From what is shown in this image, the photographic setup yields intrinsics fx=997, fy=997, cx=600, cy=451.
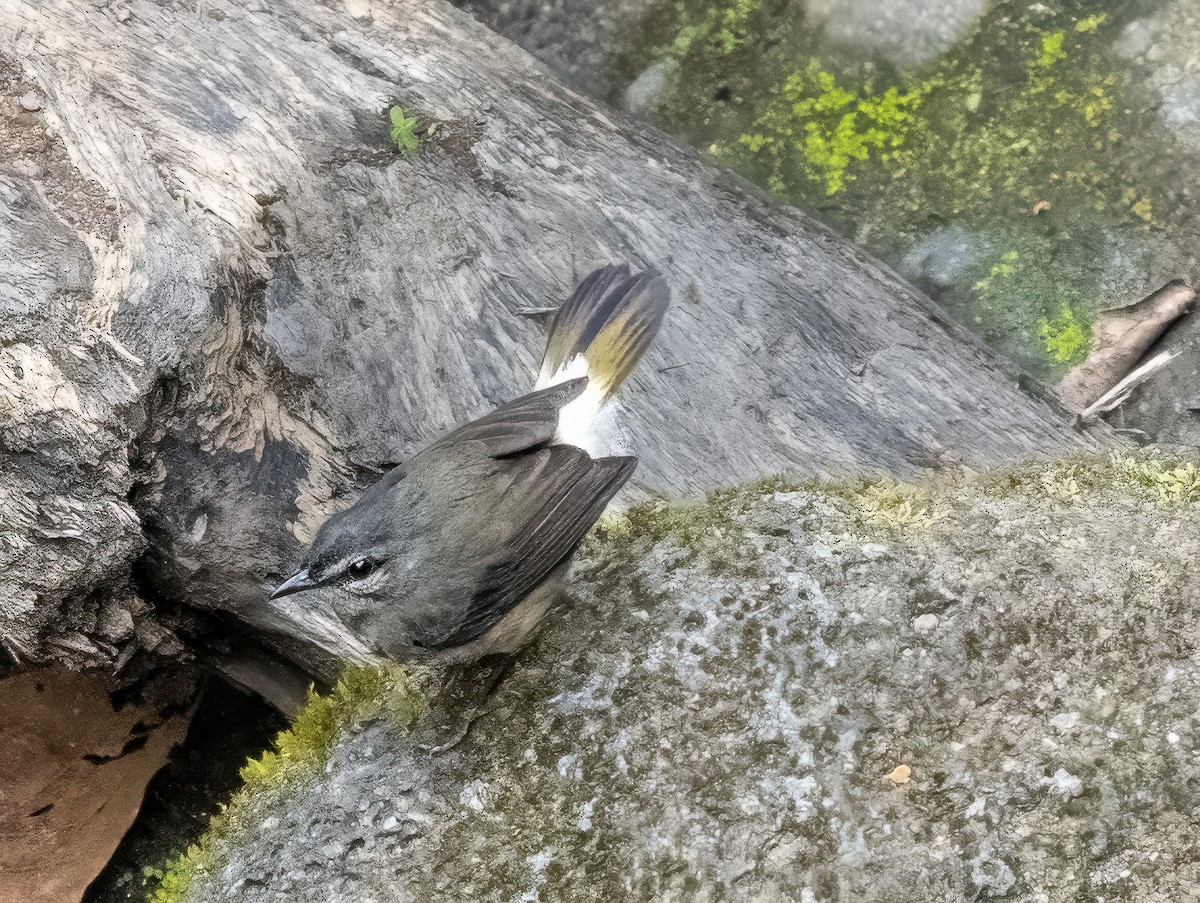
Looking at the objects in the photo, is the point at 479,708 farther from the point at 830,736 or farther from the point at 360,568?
the point at 830,736

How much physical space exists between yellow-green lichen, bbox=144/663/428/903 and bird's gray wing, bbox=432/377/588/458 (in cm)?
83

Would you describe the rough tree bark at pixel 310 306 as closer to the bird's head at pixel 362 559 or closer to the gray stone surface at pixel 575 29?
the bird's head at pixel 362 559

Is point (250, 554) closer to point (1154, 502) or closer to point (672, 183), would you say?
point (672, 183)

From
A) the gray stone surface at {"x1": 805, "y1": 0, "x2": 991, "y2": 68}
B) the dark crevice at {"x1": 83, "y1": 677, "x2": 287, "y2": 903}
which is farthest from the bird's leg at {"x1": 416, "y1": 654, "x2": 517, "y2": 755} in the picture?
the gray stone surface at {"x1": 805, "y1": 0, "x2": 991, "y2": 68}

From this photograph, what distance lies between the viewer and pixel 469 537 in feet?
10.8

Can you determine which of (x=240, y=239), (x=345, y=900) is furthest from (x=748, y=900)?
(x=240, y=239)

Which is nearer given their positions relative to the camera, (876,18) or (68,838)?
(68,838)

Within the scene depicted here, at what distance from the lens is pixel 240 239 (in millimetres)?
3438

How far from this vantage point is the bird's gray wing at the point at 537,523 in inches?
128

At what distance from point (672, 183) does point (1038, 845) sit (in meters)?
2.58

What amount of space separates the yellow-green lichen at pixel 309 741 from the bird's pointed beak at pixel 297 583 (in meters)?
0.50

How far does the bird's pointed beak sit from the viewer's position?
3129 millimetres

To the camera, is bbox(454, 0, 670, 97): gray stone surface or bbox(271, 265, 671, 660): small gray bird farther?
bbox(454, 0, 670, 97): gray stone surface

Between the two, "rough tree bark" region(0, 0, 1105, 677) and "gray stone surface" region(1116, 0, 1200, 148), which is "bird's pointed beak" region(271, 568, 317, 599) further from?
"gray stone surface" region(1116, 0, 1200, 148)
